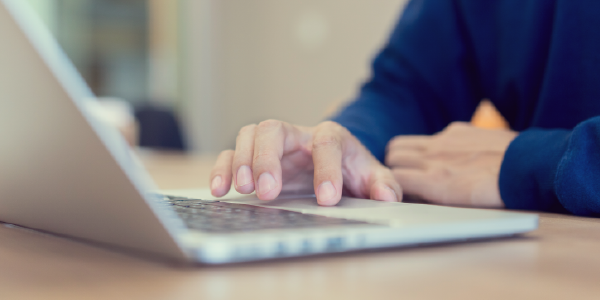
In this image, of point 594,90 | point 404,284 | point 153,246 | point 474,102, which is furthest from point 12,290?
point 474,102

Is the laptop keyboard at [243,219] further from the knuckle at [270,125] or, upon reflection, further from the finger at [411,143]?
the finger at [411,143]

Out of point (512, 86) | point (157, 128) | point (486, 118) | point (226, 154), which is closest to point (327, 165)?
point (226, 154)

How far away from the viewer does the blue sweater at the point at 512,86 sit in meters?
0.54

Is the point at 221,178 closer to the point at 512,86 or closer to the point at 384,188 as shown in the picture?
the point at 384,188

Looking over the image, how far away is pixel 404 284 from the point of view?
0.24 meters

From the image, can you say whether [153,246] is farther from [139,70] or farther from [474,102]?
[139,70]

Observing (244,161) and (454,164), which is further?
(454,164)

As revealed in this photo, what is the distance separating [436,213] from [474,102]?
77cm

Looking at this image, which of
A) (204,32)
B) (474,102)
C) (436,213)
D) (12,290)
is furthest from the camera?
(204,32)

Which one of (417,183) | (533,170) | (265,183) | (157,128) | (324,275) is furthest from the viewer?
(157,128)

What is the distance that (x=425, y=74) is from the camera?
41.6 inches

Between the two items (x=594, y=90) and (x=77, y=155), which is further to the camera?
(x=594, y=90)

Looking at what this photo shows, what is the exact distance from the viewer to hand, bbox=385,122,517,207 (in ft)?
2.05

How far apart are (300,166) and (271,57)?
3.52 metres
